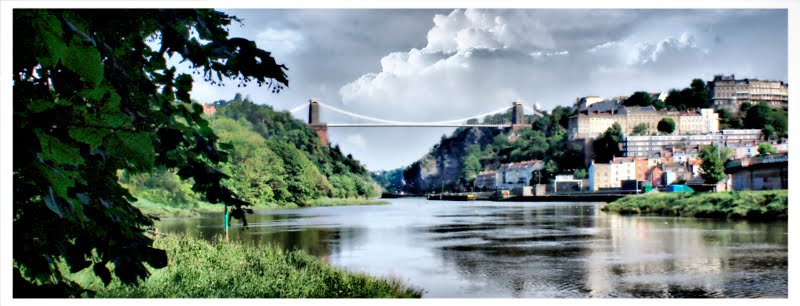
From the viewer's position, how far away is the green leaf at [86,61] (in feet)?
4.17

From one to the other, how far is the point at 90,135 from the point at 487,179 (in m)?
37.0

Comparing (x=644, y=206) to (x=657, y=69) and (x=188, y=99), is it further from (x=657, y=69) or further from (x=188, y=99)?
(x=188, y=99)

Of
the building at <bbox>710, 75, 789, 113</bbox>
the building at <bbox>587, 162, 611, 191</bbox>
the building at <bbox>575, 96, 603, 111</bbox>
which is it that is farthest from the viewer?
the building at <bbox>587, 162, 611, 191</bbox>

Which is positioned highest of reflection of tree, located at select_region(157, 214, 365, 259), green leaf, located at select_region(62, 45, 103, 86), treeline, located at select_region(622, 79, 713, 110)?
treeline, located at select_region(622, 79, 713, 110)

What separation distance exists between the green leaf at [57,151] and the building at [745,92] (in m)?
5.56

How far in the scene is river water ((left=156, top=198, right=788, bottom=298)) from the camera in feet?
18.4

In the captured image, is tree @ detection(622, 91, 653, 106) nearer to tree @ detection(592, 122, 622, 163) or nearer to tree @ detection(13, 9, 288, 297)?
tree @ detection(592, 122, 622, 163)

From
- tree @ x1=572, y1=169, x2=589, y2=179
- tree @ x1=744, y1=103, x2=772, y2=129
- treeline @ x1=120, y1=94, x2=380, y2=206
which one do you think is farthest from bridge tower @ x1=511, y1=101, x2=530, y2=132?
tree @ x1=572, y1=169, x2=589, y2=179

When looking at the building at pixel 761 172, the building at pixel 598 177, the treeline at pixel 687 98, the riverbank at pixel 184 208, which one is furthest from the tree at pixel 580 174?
the building at pixel 761 172

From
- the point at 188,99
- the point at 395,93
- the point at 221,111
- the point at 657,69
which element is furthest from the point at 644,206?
the point at 188,99

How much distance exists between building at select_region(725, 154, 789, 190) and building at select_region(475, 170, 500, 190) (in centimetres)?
2369

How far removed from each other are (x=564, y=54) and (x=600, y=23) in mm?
1420

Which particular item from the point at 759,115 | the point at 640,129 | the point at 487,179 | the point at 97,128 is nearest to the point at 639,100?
the point at 640,129

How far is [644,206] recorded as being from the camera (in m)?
18.9
